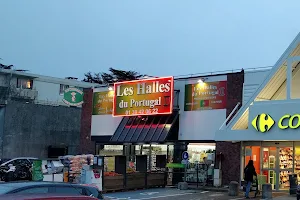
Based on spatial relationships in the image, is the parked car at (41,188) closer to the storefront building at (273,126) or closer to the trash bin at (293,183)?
the storefront building at (273,126)

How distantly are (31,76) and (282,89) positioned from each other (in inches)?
1275

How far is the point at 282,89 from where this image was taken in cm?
2369

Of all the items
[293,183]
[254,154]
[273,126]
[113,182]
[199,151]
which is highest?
[273,126]

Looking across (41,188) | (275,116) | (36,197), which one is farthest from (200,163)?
(36,197)

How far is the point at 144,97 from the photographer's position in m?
29.8

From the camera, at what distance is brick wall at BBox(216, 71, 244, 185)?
2584 cm

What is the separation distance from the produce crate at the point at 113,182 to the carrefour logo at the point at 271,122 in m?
6.86

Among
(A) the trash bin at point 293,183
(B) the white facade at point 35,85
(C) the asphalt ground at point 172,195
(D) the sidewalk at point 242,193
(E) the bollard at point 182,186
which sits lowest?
(C) the asphalt ground at point 172,195

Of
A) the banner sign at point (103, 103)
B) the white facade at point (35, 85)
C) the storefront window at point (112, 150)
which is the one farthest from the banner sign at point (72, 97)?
the white facade at point (35, 85)

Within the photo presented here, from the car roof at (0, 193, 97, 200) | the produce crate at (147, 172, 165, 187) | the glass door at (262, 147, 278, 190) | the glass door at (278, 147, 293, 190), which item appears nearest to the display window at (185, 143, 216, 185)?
the produce crate at (147, 172, 165, 187)

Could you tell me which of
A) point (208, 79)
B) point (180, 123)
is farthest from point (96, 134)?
point (208, 79)

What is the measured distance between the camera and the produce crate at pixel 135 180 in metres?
24.2

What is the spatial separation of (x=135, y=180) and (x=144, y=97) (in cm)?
674

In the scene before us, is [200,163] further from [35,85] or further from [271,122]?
[35,85]
